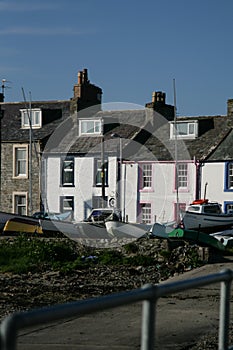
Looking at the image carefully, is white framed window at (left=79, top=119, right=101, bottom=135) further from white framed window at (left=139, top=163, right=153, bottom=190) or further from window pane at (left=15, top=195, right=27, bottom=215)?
window pane at (left=15, top=195, right=27, bottom=215)

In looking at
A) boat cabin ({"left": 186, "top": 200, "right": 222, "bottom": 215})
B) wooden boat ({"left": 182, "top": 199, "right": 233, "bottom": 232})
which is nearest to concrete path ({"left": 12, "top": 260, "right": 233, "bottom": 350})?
wooden boat ({"left": 182, "top": 199, "right": 233, "bottom": 232})

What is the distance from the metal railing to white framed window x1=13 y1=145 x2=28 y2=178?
4487cm

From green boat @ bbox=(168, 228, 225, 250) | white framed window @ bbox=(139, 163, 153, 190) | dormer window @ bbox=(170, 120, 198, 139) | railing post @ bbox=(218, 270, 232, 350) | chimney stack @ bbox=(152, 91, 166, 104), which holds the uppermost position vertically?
chimney stack @ bbox=(152, 91, 166, 104)

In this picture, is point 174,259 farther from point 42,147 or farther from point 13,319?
point 42,147

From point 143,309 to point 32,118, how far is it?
4857 centimetres

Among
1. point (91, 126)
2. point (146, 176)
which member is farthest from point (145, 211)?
point (91, 126)

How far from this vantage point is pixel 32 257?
2016cm

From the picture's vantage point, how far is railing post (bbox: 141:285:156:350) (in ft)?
17.0

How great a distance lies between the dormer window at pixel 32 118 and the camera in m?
52.7

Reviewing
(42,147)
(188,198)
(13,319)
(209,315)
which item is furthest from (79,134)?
(13,319)

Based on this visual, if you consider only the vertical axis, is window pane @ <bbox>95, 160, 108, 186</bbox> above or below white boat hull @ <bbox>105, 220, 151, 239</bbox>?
above

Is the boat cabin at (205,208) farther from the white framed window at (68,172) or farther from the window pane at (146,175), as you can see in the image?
the white framed window at (68,172)

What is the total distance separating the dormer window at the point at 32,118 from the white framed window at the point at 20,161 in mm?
2210

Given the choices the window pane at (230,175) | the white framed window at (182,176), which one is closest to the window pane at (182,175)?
the white framed window at (182,176)
